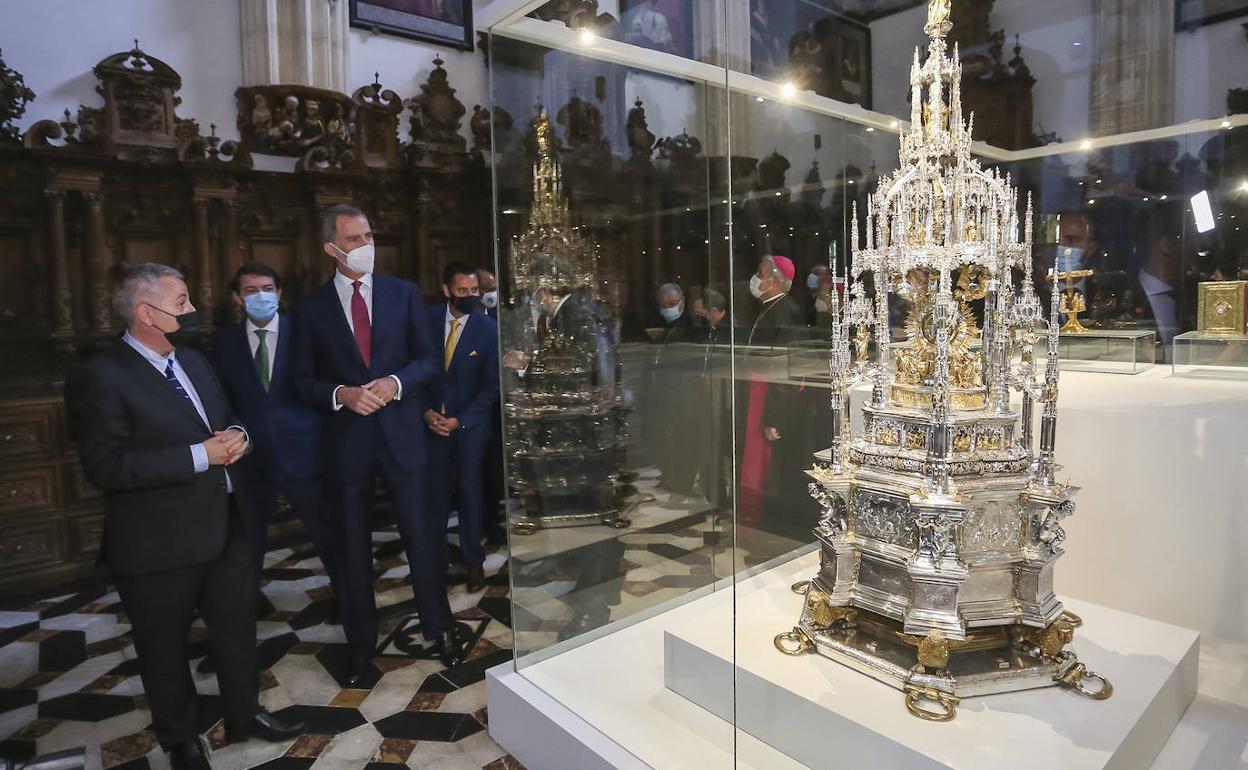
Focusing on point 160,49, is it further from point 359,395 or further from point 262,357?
point 359,395

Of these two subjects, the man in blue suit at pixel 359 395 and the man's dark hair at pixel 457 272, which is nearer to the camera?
the man in blue suit at pixel 359 395

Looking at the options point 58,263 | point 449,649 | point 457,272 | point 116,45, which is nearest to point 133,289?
point 457,272

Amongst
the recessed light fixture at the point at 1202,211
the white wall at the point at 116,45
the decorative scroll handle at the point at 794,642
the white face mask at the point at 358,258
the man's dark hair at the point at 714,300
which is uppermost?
the white wall at the point at 116,45

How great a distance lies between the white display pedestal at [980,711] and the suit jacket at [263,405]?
2.32 metres

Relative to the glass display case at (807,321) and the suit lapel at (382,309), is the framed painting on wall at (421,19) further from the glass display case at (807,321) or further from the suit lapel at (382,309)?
the glass display case at (807,321)

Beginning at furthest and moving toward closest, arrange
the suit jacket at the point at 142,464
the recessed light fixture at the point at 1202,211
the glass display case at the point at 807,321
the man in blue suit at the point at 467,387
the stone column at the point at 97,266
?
the stone column at the point at 97,266, the man in blue suit at the point at 467,387, the suit jacket at the point at 142,464, the glass display case at the point at 807,321, the recessed light fixture at the point at 1202,211

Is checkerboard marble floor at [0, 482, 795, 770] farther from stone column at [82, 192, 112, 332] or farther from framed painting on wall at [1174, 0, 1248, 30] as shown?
stone column at [82, 192, 112, 332]

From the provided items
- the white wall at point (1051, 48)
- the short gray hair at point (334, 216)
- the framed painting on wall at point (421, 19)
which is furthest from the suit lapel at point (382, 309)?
the framed painting on wall at point (421, 19)

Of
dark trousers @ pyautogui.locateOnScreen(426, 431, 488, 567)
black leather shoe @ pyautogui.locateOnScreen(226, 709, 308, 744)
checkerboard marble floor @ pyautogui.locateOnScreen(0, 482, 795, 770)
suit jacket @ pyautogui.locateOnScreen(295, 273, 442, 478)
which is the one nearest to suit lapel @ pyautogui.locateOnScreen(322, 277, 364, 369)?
suit jacket @ pyautogui.locateOnScreen(295, 273, 442, 478)

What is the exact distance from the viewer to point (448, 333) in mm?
4141

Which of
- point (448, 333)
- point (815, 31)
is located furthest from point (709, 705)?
point (448, 333)

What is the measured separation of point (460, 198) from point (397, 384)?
3823 mm

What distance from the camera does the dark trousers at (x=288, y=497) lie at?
11.7 ft

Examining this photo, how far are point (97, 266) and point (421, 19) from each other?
3301mm
